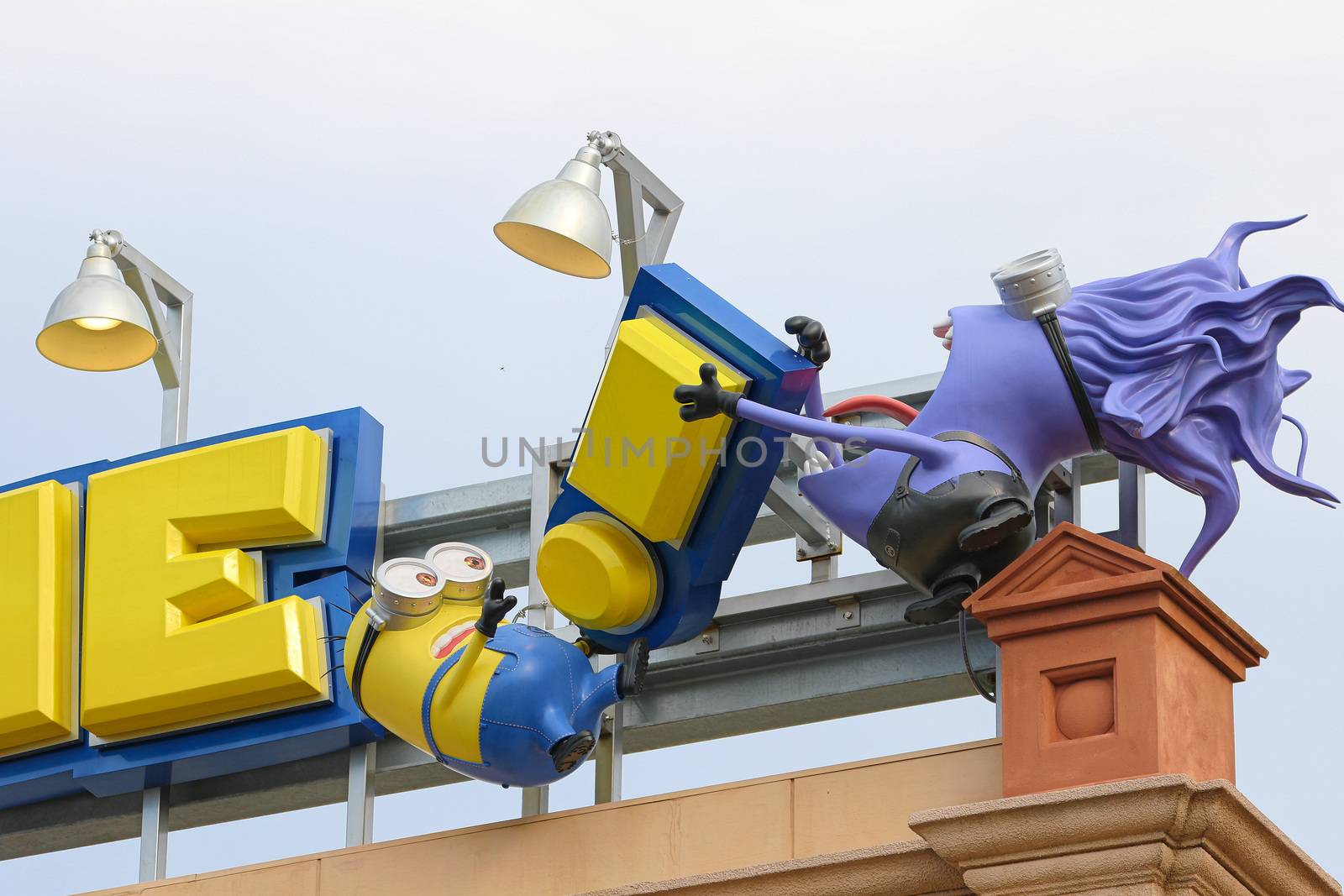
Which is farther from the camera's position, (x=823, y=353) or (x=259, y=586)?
(x=259, y=586)

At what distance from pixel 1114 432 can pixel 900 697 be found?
4.85ft

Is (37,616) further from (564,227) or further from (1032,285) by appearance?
(1032,285)

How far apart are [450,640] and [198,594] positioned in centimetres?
166

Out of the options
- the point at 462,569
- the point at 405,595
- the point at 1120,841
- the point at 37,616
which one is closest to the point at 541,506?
the point at 462,569

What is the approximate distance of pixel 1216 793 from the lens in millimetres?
7871

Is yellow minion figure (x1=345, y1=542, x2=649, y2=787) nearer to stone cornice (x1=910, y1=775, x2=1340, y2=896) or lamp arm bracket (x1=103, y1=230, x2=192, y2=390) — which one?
stone cornice (x1=910, y1=775, x2=1340, y2=896)

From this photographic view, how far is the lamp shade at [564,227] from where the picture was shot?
1030 centimetres

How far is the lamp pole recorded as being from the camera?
480 inches

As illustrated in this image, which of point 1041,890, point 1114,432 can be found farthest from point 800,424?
point 1041,890

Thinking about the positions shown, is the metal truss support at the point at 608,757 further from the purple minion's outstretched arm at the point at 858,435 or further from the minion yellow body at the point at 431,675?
the purple minion's outstretched arm at the point at 858,435

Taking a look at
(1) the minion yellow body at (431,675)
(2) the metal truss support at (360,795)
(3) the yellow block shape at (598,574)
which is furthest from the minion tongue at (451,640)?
(2) the metal truss support at (360,795)

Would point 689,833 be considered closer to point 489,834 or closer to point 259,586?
point 489,834

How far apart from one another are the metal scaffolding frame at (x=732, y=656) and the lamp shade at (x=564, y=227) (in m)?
0.82

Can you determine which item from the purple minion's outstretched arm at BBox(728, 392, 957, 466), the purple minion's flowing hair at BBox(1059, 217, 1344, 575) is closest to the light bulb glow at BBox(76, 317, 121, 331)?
the purple minion's outstretched arm at BBox(728, 392, 957, 466)
